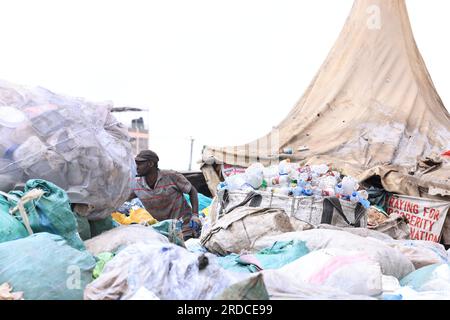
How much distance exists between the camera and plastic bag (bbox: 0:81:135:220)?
231cm

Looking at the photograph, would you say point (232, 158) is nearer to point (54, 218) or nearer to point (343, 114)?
point (343, 114)

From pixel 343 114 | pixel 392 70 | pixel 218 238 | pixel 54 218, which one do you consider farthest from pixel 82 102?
pixel 392 70

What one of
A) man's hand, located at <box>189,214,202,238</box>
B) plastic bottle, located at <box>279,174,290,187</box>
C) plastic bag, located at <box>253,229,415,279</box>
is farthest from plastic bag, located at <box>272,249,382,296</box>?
man's hand, located at <box>189,214,202,238</box>

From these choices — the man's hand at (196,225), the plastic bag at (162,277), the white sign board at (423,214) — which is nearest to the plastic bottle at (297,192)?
the man's hand at (196,225)

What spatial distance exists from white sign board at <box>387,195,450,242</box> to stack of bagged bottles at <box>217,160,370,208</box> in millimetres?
1824

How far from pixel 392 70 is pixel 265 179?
4422 millimetres

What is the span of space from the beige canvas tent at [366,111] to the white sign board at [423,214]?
2.06 ft

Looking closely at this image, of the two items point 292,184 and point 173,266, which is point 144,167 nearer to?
point 292,184

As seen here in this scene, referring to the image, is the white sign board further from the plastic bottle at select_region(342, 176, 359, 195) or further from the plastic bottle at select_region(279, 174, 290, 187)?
the plastic bottle at select_region(279, 174, 290, 187)

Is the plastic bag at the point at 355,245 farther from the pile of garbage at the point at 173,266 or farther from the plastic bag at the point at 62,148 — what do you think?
the plastic bag at the point at 62,148

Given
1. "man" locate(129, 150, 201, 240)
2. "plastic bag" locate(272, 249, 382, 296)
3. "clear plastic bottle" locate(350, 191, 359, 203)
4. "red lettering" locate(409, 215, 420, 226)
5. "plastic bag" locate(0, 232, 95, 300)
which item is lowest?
"red lettering" locate(409, 215, 420, 226)

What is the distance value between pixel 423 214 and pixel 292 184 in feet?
7.20

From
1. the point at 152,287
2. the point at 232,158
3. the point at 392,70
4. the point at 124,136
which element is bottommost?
the point at 232,158
